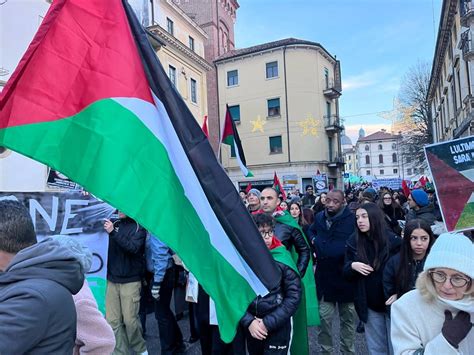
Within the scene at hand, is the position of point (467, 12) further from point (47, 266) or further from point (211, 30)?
point (47, 266)

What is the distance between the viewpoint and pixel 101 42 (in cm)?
202

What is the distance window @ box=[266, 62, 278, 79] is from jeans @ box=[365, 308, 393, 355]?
103 ft

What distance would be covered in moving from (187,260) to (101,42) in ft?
3.90

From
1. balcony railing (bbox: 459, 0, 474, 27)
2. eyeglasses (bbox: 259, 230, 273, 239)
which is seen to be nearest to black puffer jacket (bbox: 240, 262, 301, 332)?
eyeglasses (bbox: 259, 230, 273, 239)

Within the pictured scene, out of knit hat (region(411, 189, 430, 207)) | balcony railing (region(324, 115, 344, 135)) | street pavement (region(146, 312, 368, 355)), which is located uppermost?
balcony railing (region(324, 115, 344, 135))

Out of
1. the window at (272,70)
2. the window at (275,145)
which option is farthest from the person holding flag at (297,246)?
the window at (272,70)

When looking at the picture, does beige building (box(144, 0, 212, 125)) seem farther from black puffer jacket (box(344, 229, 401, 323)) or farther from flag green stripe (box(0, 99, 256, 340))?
flag green stripe (box(0, 99, 256, 340))

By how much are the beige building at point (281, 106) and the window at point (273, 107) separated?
85 mm

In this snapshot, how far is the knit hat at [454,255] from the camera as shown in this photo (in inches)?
79.6

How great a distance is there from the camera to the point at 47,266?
1.59 meters

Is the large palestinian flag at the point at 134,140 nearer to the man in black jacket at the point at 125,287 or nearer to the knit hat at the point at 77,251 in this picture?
the knit hat at the point at 77,251

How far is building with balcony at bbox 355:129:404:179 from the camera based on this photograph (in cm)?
10318

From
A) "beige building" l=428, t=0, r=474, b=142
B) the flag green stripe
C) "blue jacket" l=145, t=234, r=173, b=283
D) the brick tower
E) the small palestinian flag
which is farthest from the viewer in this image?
the brick tower

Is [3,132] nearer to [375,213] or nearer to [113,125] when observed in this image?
[113,125]
